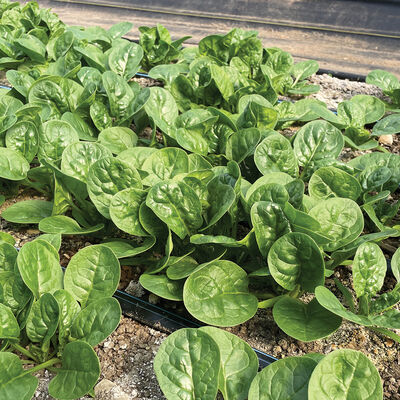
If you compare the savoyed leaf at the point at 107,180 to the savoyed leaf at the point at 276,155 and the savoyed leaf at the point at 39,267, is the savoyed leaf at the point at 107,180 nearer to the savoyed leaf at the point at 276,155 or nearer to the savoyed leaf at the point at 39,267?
the savoyed leaf at the point at 39,267

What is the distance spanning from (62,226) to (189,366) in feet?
2.39

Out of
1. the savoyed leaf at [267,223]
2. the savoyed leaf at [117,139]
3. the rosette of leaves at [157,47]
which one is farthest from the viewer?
the rosette of leaves at [157,47]

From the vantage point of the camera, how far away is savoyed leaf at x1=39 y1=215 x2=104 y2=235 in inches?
62.7

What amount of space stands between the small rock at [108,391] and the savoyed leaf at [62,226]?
0.50 m

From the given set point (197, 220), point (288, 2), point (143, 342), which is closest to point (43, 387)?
point (143, 342)

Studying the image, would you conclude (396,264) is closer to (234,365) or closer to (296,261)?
(296,261)

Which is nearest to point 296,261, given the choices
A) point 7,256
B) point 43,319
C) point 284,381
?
point 284,381

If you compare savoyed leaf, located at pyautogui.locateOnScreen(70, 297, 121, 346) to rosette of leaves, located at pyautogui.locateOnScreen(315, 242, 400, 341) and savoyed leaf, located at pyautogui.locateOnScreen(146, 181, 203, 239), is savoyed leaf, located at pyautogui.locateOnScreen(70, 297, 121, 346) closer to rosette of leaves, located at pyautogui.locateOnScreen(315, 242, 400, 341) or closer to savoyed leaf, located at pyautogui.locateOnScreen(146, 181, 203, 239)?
savoyed leaf, located at pyautogui.locateOnScreen(146, 181, 203, 239)

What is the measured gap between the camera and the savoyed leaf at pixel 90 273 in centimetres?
138

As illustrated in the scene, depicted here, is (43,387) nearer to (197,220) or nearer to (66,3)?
(197,220)

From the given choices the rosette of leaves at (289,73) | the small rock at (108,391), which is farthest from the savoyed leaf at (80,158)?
the rosette of leaves at (289,73)

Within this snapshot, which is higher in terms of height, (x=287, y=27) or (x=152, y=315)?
(x=287, y=27)

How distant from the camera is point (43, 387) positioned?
131 cm

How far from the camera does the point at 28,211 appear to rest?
1771 mm
